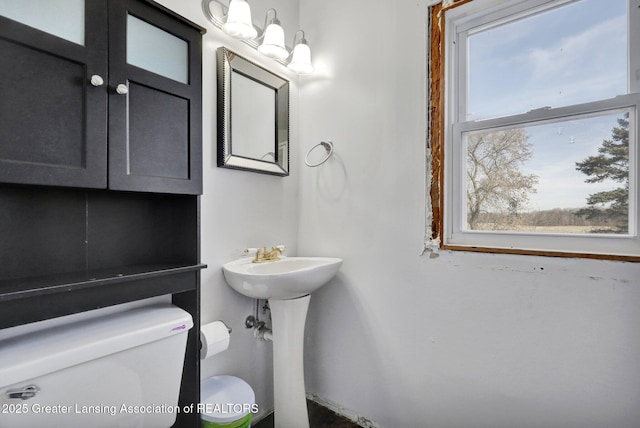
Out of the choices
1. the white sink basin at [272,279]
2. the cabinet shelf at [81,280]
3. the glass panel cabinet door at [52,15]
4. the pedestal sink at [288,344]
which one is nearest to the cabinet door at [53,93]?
the glass panel cabinet door at [52,15]

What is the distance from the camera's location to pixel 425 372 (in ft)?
4.49

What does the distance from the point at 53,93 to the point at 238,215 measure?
794 millimetres

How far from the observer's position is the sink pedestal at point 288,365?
4.79 feet

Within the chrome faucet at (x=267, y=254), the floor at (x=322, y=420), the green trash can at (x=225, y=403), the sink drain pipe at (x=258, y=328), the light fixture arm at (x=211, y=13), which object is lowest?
the floor at (x=322, y=420)

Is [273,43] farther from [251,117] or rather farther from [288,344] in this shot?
[288,344]

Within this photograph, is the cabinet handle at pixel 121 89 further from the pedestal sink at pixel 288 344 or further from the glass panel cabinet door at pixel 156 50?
the pedestal sink at pixel 288 344

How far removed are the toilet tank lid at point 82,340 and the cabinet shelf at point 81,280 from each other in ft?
0.39

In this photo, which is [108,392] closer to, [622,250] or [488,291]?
[488,291]

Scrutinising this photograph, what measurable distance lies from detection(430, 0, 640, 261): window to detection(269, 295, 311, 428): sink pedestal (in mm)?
766

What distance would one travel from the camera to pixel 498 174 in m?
1.30

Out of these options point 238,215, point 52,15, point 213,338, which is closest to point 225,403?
point 213,338

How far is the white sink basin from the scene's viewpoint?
1244mm

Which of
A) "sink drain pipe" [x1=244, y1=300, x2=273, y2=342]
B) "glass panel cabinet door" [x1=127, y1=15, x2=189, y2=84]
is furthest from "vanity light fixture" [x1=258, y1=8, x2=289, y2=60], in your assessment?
"sink drain pipe" [x1=244, y1=300, x2=273, y2=342]

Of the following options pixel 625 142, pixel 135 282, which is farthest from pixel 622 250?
pixel 135 282
